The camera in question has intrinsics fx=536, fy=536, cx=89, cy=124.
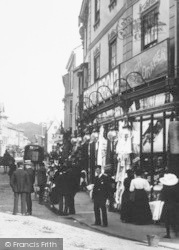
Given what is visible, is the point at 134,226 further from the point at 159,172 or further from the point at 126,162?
the point at 126,162

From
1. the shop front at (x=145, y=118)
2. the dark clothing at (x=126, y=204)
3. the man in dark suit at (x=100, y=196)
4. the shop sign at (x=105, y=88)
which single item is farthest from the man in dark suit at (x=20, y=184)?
the shop sign at (x=105, y=88)

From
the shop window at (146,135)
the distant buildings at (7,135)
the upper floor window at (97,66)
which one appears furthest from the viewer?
the distant buildings at (7,135)

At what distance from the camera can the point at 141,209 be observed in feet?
47.3

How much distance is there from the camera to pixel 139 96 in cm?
1652

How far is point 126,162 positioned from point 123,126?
113 centimetres

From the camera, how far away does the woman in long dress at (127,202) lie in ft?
48.7

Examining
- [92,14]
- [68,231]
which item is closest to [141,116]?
Result: [68,231]

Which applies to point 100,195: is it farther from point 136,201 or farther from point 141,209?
point 141,209

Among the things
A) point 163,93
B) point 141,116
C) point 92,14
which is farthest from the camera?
point 92,14

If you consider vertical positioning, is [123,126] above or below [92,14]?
below

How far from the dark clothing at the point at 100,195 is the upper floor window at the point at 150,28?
4.80 m

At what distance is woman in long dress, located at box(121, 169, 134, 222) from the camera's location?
14.8m

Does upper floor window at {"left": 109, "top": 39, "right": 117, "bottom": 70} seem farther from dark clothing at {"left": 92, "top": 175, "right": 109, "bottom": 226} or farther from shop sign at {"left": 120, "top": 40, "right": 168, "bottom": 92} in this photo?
dark clothing at {"left": 92, "top": 175, "right": 109, "bottom": 226}

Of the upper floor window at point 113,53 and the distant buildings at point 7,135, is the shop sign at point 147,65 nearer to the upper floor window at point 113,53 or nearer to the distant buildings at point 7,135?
the upper floor window at point 113,53
